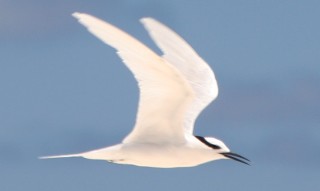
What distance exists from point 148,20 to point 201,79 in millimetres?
4058

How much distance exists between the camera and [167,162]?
52.5ft

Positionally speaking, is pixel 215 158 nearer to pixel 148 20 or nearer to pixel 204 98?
pixel 204 98

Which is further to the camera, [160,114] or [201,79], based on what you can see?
[201,79]

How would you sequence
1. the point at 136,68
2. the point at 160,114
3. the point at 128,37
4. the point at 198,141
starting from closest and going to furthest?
the point at 128,37 → the point at 136,68 → the point at 160,114 → the point at 198,141

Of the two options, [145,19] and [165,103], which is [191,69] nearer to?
[165,103]

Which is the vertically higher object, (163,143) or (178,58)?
(178,58)

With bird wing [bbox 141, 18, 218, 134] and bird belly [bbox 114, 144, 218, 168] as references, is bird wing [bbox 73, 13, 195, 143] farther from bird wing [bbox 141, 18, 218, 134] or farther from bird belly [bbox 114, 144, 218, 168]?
bird wing [bbox 141, 18, 218, 134]

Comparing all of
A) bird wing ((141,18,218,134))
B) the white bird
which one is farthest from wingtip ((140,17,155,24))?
bird wing ((141,18,218,134))

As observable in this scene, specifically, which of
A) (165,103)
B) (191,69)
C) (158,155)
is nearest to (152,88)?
(165,103)

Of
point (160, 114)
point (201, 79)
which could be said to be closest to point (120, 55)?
point (160, 114)

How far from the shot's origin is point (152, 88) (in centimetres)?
1448

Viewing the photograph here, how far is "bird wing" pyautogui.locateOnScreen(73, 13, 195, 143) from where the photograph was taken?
12539 millimetres

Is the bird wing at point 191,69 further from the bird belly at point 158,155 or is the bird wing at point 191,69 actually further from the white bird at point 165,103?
the bird belly at point 158,155

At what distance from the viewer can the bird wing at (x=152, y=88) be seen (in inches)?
494
